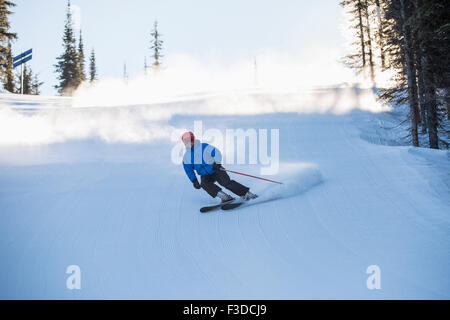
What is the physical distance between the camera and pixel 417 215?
445cm

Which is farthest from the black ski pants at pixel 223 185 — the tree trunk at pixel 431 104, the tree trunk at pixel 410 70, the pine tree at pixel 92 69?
the pine tree at pixel 92 69

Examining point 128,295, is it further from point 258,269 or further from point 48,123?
point 48,123

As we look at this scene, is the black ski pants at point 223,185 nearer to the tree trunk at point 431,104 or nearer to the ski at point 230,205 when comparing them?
the ski at point 230,205

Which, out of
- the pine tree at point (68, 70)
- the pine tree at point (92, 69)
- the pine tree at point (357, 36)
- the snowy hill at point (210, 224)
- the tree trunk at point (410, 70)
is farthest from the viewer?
the pine tree at point (92, 69)

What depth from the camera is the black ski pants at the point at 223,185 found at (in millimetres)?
5355

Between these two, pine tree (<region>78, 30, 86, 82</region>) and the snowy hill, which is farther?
pine tree (<region>78, 30, 86, 82</region>)

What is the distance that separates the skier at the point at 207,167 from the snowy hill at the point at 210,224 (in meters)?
0.39

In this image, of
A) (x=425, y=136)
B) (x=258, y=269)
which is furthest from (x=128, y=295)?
(x=425, y=136)

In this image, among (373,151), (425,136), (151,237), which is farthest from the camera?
(425,136)

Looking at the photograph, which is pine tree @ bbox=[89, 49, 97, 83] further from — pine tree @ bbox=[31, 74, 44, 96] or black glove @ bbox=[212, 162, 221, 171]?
black glove @ bbox=[212, 162, 221, 171]

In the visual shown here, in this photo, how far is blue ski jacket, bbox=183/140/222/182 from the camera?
17.6ft

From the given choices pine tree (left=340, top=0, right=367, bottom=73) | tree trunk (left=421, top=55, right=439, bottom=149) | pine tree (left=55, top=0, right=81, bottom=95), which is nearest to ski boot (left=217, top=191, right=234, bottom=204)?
tree trunk (left=421, top=55, right=439, bottom=149)

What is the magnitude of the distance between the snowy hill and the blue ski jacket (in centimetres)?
65

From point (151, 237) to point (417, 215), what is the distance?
12.8ft
